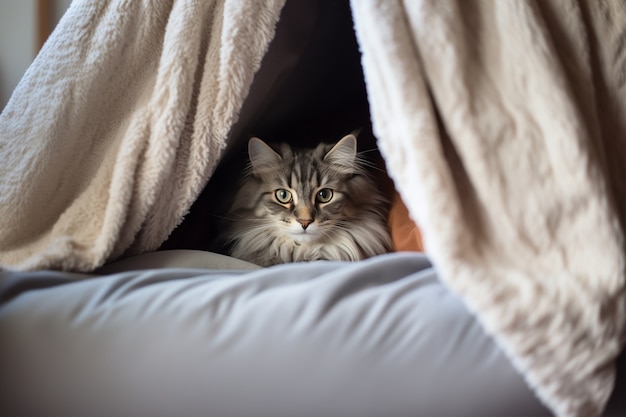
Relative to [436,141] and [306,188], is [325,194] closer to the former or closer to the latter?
[306,188]

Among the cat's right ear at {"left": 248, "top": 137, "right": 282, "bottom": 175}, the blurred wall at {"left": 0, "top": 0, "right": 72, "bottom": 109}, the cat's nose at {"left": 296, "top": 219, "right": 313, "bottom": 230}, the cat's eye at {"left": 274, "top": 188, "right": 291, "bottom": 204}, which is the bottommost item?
the cat's nose at {"left": 296, "top": 219, "right": 313, "bottom": 230}

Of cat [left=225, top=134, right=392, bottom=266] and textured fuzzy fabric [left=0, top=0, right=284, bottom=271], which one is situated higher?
textured fuzzy fabric [left=0, top=0, right=284, bottom=271]

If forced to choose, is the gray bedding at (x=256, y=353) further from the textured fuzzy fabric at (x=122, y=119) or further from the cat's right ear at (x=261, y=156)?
the cat's right ear at (x=261, y=156)

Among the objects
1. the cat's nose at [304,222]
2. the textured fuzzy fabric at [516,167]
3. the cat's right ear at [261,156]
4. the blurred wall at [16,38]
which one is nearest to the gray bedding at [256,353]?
the textured fuzzy fabric at [516,167]

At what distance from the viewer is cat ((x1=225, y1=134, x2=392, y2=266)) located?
1336 mm

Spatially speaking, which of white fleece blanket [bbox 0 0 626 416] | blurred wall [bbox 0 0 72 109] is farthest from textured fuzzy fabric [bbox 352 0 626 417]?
blurred wall [bbox 0 0 72 109]

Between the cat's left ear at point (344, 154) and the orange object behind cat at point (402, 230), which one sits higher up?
the cat's left ear at point (344, 154)

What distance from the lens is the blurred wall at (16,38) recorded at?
5.26ft

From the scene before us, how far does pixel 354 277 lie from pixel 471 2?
484 mm

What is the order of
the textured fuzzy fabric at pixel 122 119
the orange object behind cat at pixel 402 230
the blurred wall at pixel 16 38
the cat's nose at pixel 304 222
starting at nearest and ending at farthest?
1. the textured fuzzy fabric at pixel 122 119
2. the orange object behind cat at pixel 402 230
3. the cat's nose at pixel 304 222
4. the blurred wall at pixel 16 38

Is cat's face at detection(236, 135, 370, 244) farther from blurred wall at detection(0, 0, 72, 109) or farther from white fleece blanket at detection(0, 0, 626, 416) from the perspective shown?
blurred wall at detection(0, 0, 72, 109)

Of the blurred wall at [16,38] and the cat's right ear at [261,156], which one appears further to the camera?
the blurred wall at [16,38]

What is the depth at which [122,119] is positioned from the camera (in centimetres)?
101

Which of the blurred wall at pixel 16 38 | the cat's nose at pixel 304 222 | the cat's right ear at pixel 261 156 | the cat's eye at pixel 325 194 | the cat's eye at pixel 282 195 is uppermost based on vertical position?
the blurred wall at pixel 16 38
